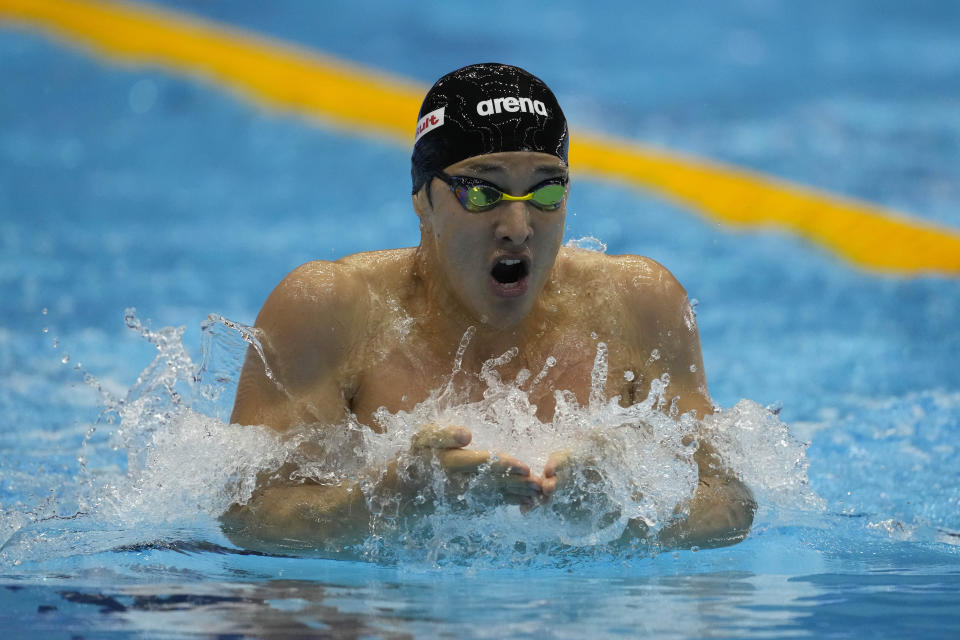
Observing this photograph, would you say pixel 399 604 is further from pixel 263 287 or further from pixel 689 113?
pixel 689 113

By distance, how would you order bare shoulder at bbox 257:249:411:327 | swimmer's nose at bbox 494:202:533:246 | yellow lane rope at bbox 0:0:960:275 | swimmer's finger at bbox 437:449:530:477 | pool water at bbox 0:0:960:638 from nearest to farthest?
swimmer's finger at bbox 437:449:530:477
pool water at bbox 0:0:960:638
swimmer's nose at bbox 494:202:533:246
bare shoulder at bbox 257:249:411:327
yellow lane rope at bbox 0:0:960:275

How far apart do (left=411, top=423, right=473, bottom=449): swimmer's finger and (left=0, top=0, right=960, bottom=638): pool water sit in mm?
305

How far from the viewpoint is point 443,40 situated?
32.0 feet

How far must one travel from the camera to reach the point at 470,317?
117 inches

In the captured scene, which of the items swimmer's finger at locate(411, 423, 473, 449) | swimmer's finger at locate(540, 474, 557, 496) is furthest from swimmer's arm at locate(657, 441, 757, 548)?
swimmer's finger at locate(411, 423, 473, 449)

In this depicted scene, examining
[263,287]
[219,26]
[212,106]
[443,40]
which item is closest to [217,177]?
[212,106]

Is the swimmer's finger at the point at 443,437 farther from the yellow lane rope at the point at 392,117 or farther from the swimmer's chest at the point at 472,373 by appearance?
the yellow lane rope at the point at 392,117

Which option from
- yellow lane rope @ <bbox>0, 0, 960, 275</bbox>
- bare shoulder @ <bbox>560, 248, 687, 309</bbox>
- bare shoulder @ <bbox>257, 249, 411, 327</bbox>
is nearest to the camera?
bare shoulder @ <bbox>257, 249, 411, 327</bbox>

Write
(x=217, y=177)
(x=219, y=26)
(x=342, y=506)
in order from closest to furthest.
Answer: (x=342, y=506), (x=217, y=177), (x=219, y=26)

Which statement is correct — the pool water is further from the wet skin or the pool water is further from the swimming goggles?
the swimming goggles

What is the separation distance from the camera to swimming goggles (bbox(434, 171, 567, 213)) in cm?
278

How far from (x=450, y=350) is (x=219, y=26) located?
6924 mm

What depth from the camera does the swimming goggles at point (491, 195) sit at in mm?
2779

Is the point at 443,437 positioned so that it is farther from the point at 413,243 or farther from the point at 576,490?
the point at 413,243
